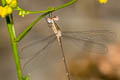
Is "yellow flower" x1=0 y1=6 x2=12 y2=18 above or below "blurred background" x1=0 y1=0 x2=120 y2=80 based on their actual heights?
above

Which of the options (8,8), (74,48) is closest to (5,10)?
(8,8)

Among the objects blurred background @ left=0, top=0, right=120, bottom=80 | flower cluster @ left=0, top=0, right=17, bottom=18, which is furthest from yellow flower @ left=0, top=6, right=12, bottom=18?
blurred background @ left=0, top=0, right=120, bottom=80

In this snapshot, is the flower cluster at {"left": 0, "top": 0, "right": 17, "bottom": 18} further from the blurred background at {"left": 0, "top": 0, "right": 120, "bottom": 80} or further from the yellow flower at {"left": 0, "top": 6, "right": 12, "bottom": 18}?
the blurred background at {"left": 0, "top": 0, "right": 120, "bottom": 80}

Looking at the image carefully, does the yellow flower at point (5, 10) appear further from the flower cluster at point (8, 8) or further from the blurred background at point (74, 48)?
the blurred background at point (74, 48)

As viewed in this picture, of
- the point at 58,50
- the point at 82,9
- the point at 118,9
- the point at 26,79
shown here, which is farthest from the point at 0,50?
the point at 26,79

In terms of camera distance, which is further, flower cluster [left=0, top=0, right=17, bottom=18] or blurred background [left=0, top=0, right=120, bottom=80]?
blurred background [left=0, top=0, right=120, bottom=80]

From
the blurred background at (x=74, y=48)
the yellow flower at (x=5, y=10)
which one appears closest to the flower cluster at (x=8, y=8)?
the yellow flower at (x=5, y=10)

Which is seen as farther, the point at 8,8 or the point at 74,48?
the point at 74,48

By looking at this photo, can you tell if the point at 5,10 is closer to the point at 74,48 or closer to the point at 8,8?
the point at 8,8
